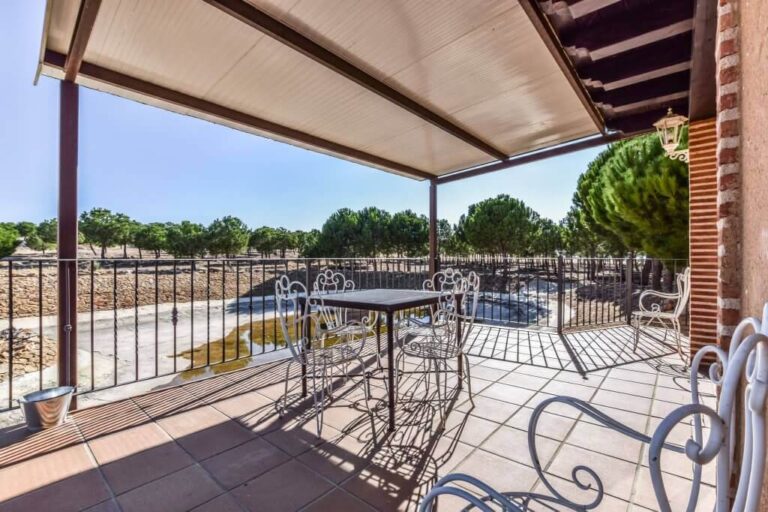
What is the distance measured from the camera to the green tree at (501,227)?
2025 cm

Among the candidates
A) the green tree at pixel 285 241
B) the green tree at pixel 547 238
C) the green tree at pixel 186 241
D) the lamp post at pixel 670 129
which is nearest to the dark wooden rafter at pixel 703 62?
the lamp post at pixel 670 129

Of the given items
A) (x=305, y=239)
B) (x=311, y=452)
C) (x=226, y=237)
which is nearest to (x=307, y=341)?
(x=311, y=452)

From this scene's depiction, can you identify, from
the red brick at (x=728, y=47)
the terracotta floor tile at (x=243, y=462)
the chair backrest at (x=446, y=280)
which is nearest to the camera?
the red brick at (x=728, y=47)

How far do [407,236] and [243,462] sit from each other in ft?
89.1

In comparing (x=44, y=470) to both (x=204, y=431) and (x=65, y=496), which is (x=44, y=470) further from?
(x=204, y=431)

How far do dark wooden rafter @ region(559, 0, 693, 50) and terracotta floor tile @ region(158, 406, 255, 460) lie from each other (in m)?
3.23

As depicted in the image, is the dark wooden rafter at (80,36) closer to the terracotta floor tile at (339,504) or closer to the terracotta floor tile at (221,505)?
the terracotta floor tile at (221,505)

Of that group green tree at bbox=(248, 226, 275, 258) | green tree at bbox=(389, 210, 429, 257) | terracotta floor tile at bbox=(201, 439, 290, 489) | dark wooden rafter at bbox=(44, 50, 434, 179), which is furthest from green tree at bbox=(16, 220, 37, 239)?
terracotta floor tile at bbox=(201, 439, 290, 489)

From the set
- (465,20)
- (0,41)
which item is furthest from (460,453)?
(0,41)

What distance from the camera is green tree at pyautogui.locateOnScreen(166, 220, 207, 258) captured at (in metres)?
34.1

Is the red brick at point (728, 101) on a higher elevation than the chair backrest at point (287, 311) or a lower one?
higher

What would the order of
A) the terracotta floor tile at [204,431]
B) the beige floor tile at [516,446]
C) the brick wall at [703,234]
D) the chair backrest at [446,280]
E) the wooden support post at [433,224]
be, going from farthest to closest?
the wooden support post at [433,224] < the chair backrest at [446,280] < the brick wall at [703,234] < the terracotta floor tile at [204,431] < the beige floor tile at [516,446]

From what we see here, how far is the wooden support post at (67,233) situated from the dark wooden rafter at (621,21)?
3.28m

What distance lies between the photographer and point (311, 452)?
200 centimetres
